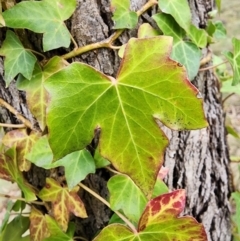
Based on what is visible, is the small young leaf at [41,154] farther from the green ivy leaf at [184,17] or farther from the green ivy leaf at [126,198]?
the green ivy leaf at [184,17]

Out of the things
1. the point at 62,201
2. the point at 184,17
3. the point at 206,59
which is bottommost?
the point at 62,201

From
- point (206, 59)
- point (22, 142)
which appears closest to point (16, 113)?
point (22, 142)

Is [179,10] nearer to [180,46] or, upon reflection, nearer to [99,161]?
[180,46]

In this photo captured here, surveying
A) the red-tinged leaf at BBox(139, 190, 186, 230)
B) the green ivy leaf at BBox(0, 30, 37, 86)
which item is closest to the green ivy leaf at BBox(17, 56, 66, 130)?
the green ivy leaf at BBox(0, 30, 37, 86)

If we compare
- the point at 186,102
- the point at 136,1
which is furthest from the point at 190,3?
the point at 186,102

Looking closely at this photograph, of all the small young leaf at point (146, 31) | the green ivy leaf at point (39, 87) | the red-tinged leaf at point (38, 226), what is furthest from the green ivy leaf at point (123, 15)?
the red-tinged leaf at point (38, 226)

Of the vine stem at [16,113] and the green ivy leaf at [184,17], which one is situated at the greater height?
the green ivy leaf at [184,17]
